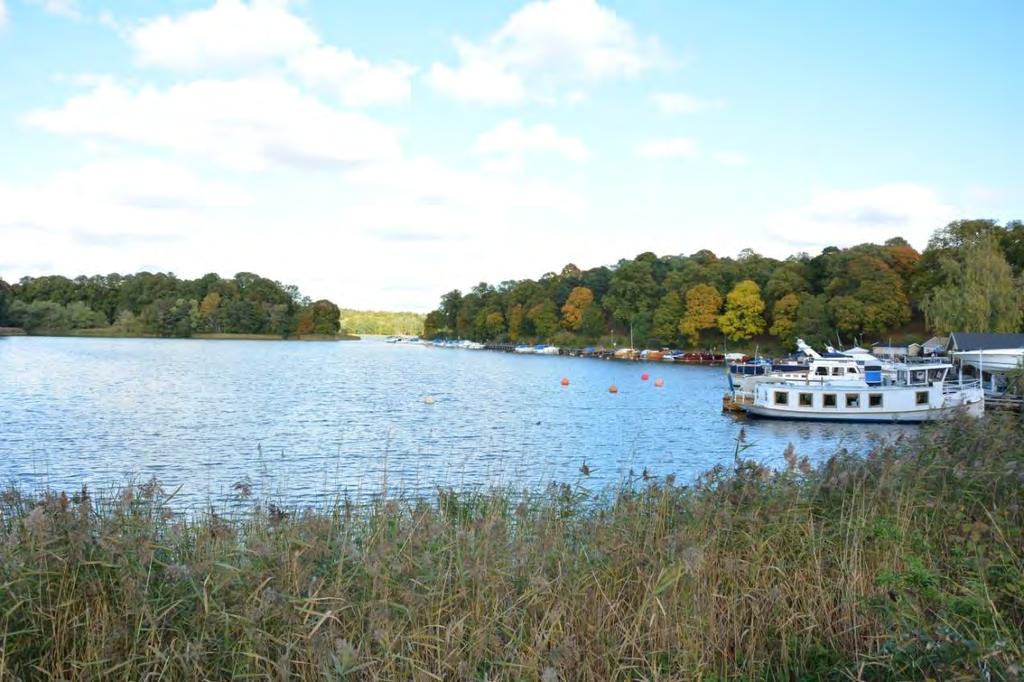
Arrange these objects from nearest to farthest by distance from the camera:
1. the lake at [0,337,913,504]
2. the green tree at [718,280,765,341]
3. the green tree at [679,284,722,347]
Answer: the lake at [0,337,913,504]
the green tree at [718,280,765,341]
the green tree at [679,284,722,347]

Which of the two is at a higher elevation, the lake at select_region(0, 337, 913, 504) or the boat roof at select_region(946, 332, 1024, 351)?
the boat roof at select_region(946, 332, 1024, 351)

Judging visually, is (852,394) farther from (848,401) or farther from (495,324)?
(495,324)

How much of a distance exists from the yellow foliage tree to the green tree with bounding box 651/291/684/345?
2970 cm

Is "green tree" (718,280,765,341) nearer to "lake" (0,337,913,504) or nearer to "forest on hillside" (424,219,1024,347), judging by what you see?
"forest on hillside" (424,219,1024,347)

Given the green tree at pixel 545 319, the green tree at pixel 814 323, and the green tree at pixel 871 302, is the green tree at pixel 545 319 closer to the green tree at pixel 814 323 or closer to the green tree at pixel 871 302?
the green tree at pixel 814 323

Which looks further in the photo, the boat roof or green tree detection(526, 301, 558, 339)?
green tree detection(526, 301, 558, 339)

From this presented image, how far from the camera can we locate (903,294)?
100375 millimetres

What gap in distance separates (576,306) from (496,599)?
160110 mm

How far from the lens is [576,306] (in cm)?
16550

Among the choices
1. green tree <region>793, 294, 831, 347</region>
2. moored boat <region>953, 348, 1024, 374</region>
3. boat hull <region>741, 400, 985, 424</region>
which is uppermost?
green tree <region>793, 294, 831, 347</region>

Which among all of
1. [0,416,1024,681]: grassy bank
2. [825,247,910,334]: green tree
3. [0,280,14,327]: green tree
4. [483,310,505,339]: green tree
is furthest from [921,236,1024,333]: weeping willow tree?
[0,280,14,327]: green tree

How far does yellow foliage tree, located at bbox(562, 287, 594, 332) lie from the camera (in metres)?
164

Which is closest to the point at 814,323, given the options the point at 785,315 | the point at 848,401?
the point at 785,315

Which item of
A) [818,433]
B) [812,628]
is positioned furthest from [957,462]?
[818,433]
